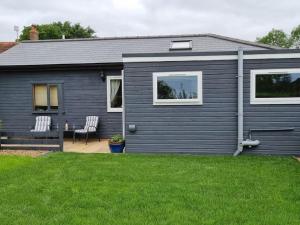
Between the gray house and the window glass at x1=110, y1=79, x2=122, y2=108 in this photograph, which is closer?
the gray house

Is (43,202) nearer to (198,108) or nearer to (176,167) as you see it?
(176,167)

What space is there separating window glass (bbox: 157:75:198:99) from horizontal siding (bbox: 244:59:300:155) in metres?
1.27

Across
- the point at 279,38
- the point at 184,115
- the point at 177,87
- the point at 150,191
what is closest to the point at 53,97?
the point at 177,87

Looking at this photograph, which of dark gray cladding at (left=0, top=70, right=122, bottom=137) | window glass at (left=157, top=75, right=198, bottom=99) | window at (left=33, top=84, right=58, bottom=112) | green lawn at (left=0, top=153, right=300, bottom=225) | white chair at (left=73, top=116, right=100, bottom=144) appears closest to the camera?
green lawn at (left=0, top=153, right=300, bottom=225)

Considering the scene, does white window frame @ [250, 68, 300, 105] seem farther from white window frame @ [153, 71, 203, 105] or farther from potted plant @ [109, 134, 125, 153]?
potted plant @ [109, 134, 125, 153]

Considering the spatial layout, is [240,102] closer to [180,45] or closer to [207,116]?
[207,116]

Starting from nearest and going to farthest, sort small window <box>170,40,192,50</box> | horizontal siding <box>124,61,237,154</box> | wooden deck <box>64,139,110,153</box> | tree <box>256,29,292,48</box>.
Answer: horizontal siding <box>124,61,237,154</box>, wooden deck <box>64,139,110,153</box>, small window <box>170,40,192,50</box>, tree <box>256,29,292,48</box>

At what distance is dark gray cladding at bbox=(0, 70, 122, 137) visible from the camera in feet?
40.3

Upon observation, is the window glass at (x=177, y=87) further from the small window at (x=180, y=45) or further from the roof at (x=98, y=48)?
the small window at (x=180, y=45)

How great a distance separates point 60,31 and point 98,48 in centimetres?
3016

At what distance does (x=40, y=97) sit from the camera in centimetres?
1281

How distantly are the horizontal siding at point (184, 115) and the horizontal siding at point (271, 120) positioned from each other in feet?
1.08

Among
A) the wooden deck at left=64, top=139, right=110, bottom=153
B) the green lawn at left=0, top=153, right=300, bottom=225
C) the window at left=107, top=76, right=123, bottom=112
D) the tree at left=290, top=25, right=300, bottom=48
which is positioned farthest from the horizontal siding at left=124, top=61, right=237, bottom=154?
the tree at left=290, top=25, right=300, bottom=48

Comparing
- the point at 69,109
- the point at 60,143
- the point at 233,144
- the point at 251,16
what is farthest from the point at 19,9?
the point at 233,144
